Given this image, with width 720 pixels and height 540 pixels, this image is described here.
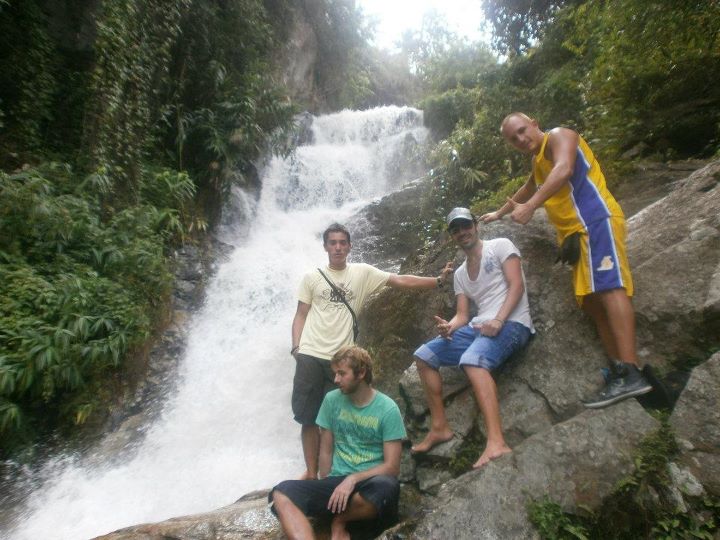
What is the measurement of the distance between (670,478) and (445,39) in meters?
32.6

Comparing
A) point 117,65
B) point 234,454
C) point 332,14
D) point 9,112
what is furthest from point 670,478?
point 332,14

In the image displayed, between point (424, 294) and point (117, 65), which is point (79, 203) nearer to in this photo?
point (117, 65)

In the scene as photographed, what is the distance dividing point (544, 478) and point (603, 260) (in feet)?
4.21

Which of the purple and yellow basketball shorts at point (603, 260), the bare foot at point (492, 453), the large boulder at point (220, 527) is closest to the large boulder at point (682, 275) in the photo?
the purple and yellow basketball shorts at point (603, 260)

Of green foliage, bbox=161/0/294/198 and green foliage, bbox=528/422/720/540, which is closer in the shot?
green foliage, bbox=528/422/720/540

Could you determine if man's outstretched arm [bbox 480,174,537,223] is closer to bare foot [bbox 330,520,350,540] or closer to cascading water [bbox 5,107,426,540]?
bare foot [bbox 330,520,350,540]

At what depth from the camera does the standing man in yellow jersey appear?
2484 millimetres

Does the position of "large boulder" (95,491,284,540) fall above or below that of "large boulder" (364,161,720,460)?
below

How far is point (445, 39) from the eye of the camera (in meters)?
29.8

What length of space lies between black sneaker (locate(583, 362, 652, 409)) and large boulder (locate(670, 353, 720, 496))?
0.59ft

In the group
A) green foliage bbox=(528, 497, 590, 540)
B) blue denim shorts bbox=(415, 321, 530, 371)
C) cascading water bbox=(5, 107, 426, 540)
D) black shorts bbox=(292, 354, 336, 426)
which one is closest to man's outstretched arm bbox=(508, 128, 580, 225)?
blue denim shorts bbox=(415, 321, 530, 371)

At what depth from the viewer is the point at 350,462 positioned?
275cm

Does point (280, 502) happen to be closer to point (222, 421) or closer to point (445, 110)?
point (222, 421)

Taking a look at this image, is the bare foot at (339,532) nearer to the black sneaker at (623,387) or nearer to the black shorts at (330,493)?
the black shorts at (330,493)
